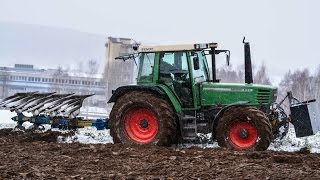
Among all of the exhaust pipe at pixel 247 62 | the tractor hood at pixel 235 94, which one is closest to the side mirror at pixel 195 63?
the tractor hood at pixel 235 94

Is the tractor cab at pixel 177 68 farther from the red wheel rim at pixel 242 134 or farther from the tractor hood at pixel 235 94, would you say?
the red wheel rim at pixel 242 134

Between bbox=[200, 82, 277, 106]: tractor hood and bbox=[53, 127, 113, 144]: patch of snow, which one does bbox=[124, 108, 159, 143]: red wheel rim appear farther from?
bbox=[53, 127, 113, 144]: patch of snow

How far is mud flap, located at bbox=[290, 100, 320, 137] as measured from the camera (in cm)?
1161

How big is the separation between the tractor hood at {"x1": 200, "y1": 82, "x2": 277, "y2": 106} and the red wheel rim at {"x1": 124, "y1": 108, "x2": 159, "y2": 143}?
4.49ft

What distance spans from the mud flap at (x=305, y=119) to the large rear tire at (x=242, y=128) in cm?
118

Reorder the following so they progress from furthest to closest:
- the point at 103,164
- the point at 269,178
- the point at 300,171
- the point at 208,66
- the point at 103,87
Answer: the point at 103,87, the point at 208,66, the point at 103,164, the point at 300,171, the point at 269,178

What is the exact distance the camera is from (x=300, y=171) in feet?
24.0

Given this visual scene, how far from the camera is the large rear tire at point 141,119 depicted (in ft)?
38.1

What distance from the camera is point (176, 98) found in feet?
39.4

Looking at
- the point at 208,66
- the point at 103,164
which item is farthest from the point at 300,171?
the point at 208,66

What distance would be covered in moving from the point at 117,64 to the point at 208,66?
62.3 m

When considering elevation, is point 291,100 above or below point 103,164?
above

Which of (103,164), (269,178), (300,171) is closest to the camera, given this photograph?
(269,178)

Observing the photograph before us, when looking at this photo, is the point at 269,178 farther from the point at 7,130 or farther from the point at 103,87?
the point at 103,87
